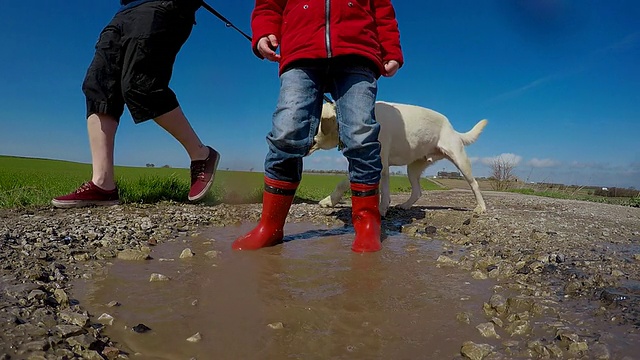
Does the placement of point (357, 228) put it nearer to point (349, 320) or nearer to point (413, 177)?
point (349, 320)

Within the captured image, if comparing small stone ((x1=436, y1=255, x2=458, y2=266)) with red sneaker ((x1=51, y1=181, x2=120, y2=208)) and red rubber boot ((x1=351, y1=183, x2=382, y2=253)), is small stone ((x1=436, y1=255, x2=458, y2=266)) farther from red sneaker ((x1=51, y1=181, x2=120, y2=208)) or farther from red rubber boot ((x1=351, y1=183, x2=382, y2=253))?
red sneaker ((x1=51, y1=181, x2=120, y2=208))

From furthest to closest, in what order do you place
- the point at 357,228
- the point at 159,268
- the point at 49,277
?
1. the point at 357,228
2. the point at 159,268
3. the point at 49,277

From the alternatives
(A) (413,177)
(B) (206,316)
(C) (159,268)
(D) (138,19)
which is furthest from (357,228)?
(A) (413,177)

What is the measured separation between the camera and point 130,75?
3406mm

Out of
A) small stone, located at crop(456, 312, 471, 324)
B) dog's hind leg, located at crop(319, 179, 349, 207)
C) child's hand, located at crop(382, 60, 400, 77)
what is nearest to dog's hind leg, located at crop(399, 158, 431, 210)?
dog's hind leg, located at crop(319, 179, 349, 207)

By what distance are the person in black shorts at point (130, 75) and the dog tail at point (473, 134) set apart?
3675mm

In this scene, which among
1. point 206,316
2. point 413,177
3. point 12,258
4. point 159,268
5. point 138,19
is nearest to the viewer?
point 206,316

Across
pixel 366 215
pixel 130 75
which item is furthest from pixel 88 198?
pixel 366 215

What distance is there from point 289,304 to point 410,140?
345cm

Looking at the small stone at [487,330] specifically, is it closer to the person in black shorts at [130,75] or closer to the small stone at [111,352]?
the small stone at [111,352]

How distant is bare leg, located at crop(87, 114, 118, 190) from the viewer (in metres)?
3.54

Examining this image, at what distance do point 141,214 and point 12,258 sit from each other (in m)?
1.61

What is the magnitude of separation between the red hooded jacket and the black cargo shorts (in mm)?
894

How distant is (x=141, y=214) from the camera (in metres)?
3.51
